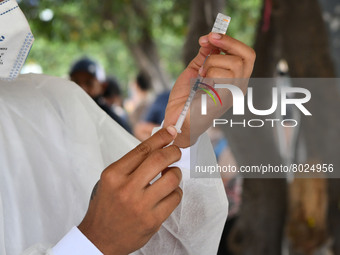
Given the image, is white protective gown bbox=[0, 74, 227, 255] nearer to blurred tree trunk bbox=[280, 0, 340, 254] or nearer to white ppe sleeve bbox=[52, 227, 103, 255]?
white ppe sleeve bbox=[52, 227, 103, 255]

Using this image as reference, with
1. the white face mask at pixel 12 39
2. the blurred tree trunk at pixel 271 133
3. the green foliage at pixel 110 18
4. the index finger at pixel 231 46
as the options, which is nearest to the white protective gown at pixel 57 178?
the white face mask at pixel 12 39

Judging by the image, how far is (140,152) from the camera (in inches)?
49.3

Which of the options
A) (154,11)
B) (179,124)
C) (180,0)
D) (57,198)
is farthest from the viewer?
(154,11)

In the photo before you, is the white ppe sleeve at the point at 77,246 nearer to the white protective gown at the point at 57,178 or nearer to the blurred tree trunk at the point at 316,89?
the white protective gown at the point at 57,178

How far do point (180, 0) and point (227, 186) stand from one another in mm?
2620

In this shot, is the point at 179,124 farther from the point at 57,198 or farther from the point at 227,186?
the point at 227,186

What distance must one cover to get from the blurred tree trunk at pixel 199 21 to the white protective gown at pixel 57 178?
1912 mm

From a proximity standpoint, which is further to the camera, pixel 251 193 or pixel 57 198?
pixel 251 193

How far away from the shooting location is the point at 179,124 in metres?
1.46

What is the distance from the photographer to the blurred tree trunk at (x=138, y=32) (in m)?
7.68

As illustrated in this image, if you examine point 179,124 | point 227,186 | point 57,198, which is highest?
point 227,186

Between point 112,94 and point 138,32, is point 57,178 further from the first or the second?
point 138,32

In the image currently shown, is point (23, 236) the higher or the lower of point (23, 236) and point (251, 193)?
the lower

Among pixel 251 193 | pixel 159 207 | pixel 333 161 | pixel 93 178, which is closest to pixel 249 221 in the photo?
pixel 251 193
